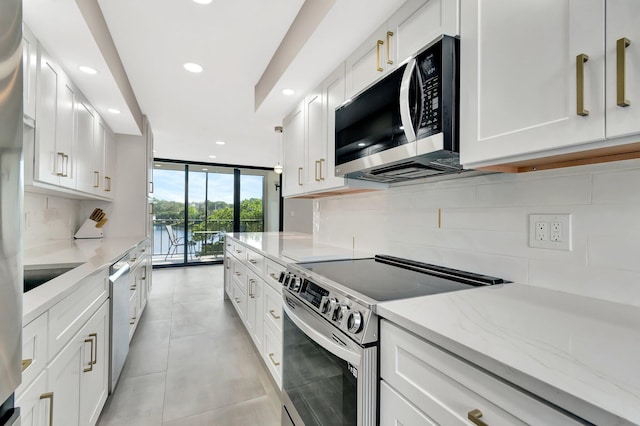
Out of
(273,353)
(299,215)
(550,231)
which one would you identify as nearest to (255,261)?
(273,353)

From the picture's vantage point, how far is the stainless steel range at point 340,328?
94cm

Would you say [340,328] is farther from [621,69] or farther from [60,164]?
[60,164]

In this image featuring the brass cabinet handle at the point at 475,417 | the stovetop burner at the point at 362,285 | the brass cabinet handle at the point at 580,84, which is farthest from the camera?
the stovetop burner at the point at 362,285

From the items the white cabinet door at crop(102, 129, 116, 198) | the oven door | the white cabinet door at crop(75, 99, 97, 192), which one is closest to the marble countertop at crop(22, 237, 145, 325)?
the white cabinet door at crop(75, 99, 97, 192)

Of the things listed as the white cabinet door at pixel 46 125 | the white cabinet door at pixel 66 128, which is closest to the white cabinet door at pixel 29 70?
the white cabinet door at pixel 46 125

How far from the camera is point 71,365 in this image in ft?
4.21

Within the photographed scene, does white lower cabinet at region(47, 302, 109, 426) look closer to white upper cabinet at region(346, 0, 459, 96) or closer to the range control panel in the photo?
the range control panel

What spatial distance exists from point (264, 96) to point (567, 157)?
2.29 meters

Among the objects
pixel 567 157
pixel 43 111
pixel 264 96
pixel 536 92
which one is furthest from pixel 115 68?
pixel 567 157

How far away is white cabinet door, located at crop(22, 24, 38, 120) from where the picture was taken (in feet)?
5.15

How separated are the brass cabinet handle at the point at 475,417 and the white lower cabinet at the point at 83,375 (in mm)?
1391

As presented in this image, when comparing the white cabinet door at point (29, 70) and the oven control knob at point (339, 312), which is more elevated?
the white cabinet door at point (29, 70)

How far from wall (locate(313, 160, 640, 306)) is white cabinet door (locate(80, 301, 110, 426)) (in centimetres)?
171

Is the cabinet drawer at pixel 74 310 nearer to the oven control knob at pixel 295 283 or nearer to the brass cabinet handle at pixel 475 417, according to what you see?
the oven control knob at pixel 295 283
